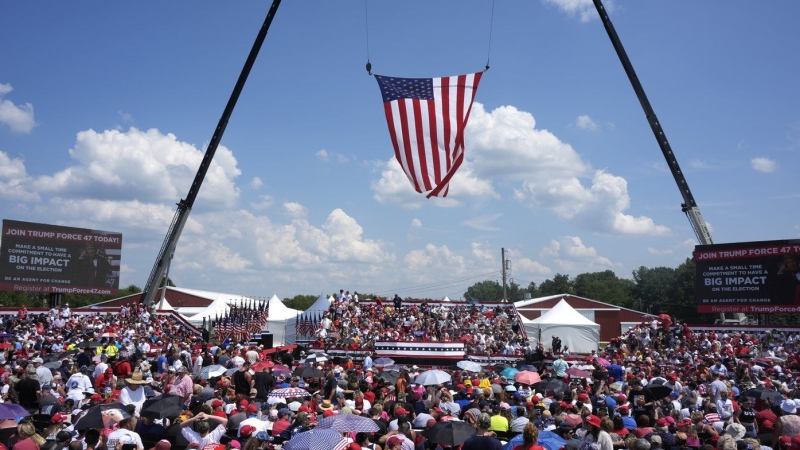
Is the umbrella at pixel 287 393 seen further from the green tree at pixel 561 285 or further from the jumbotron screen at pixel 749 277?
the green tree at pixel 561 285

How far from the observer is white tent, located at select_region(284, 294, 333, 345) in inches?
1430

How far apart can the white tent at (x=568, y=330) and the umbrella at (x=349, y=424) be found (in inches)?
1393


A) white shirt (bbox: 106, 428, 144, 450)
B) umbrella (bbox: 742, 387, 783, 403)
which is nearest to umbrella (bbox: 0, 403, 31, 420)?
white shirt (bbox: 106, 428, 144, 450)

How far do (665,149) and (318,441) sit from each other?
36281mm

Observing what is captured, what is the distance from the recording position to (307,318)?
120 feet

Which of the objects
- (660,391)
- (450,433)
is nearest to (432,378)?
(660,391)

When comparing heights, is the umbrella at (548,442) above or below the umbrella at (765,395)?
below

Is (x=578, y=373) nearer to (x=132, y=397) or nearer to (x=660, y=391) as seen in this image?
(x=660, y=391)

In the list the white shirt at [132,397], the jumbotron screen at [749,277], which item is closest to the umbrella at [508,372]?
the white shirt at [132,397]

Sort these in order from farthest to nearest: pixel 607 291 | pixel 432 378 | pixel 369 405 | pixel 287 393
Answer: pixel 607 291, pixel 432 378, pixel 287 393, pixel 369 405

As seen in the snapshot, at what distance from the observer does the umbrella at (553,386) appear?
15586 mm

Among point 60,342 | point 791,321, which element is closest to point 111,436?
point 60,342

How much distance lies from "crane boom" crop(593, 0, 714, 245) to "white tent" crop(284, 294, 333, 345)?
22.1 metres

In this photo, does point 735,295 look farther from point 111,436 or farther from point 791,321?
point 791,321
